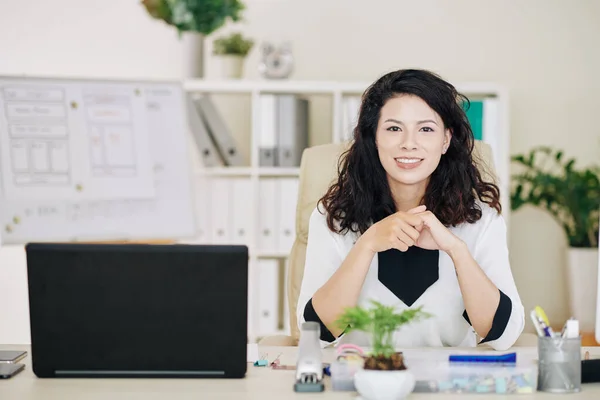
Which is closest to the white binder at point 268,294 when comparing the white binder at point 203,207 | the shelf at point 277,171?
the white binder at point 203,207

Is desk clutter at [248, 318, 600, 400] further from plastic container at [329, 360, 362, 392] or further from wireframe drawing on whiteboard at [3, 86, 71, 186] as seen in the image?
wireframe drawing on whiteboard at [3, 86, 71, 186]

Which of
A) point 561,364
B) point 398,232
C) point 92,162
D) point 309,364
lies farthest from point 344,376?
point 92,162

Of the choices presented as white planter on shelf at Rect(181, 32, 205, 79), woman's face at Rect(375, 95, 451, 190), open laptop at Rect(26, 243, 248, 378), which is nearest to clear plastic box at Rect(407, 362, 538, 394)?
open laptop at Rect(26, 243, 248, 378)

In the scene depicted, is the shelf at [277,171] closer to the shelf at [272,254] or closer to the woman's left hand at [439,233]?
the shelf at [272,254]

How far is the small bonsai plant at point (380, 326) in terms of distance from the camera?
1.22 m

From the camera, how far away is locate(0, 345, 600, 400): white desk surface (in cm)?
125

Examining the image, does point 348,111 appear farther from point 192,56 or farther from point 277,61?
point 192,56

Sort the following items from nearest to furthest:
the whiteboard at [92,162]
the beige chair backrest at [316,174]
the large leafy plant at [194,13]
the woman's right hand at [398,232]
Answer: the woman's right hand at [398,232] < the beige chair backrest at [316,174] < the whiteboard at [92,162] < the large leafy plant at [194,13]

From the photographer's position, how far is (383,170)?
1973 mm

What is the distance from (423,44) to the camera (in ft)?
12.6

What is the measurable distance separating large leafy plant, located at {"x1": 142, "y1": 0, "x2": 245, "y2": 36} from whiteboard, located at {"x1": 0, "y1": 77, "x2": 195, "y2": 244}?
1.17 feet

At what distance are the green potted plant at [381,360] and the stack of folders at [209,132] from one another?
7.76 feet

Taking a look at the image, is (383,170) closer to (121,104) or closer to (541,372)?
(541,372)

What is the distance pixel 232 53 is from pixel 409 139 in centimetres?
192
